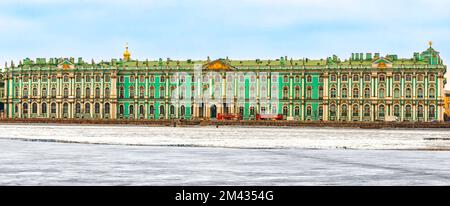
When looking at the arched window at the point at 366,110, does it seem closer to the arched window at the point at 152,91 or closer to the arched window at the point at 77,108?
the arched window at the point at 152,91

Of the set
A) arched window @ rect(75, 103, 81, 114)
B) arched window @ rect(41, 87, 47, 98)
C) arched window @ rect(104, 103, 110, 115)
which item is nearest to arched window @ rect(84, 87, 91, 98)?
arched window @ rect(75, 103, 81, 114)

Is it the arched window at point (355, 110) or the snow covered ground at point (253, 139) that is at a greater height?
the arched window at point (355, 110)

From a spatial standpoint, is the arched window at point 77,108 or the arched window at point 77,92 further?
the arched window at point 77,92

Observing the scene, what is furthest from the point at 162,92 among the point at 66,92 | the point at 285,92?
the point at 285,92

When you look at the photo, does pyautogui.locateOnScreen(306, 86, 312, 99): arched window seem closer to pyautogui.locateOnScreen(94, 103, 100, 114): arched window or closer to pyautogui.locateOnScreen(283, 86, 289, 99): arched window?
pyautogui.locateOnScreen(283, 86, 289, 99): arched window

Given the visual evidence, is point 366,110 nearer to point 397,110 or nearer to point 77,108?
point 397,110

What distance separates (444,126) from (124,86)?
5459cm

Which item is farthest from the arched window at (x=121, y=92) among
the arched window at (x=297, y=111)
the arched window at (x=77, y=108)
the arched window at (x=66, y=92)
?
the arched window at (x=297, y=111)

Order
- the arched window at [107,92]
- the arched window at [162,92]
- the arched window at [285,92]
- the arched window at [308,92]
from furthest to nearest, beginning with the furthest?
the arched window at [107,92], the arched window at [162,92], the arched window at [285,92], the arched window at [308,92]

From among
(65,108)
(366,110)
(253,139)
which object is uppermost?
(65,108)

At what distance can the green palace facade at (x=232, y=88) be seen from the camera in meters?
108

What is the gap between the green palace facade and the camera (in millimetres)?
108188

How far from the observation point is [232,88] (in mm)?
113750
